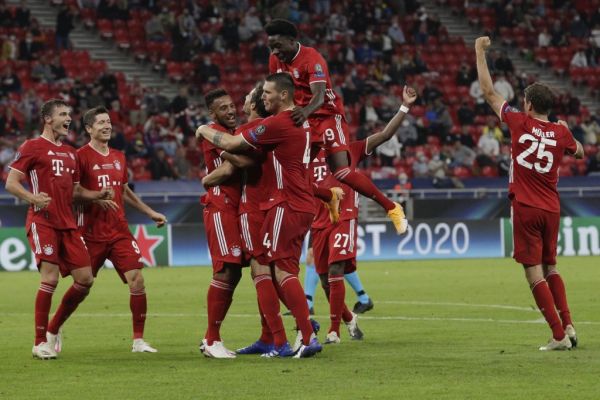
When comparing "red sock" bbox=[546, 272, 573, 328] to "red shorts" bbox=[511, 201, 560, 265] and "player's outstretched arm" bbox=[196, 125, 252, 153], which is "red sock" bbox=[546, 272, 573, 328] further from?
"player's outstretched arm" bbox=[196, 125, 252, 153]

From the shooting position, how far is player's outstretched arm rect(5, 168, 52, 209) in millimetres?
11008

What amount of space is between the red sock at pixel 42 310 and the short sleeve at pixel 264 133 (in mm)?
2321

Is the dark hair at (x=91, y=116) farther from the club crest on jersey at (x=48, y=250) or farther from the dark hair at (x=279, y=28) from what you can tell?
the dark hair at (x=279, y=28)

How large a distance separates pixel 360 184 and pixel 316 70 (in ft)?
3.93

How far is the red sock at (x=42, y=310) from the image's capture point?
11375 mm

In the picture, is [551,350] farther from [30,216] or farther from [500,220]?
[500,220]

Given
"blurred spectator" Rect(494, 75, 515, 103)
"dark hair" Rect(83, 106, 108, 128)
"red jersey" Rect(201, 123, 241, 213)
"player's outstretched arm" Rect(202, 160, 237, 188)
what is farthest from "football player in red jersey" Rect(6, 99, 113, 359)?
"blurred spectator" Rect(494, 75, 515, 103)

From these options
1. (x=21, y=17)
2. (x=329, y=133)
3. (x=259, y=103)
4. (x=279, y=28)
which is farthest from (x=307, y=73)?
(x=21, y=17)

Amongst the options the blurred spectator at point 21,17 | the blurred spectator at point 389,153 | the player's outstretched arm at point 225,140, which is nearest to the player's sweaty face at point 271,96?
the player's outstretched arm at point 225,140

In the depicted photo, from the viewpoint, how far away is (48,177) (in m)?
11.4

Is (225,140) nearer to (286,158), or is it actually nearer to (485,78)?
(286,158)

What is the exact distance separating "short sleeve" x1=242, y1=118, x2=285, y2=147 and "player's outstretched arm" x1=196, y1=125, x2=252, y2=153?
0.18ft

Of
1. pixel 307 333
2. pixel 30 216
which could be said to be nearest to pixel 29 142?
pixel 30 216

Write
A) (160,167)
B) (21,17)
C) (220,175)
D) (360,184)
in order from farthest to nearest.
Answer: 1. (21,17)
2. (160,167)
3. (360,184)
4. (220,175)
